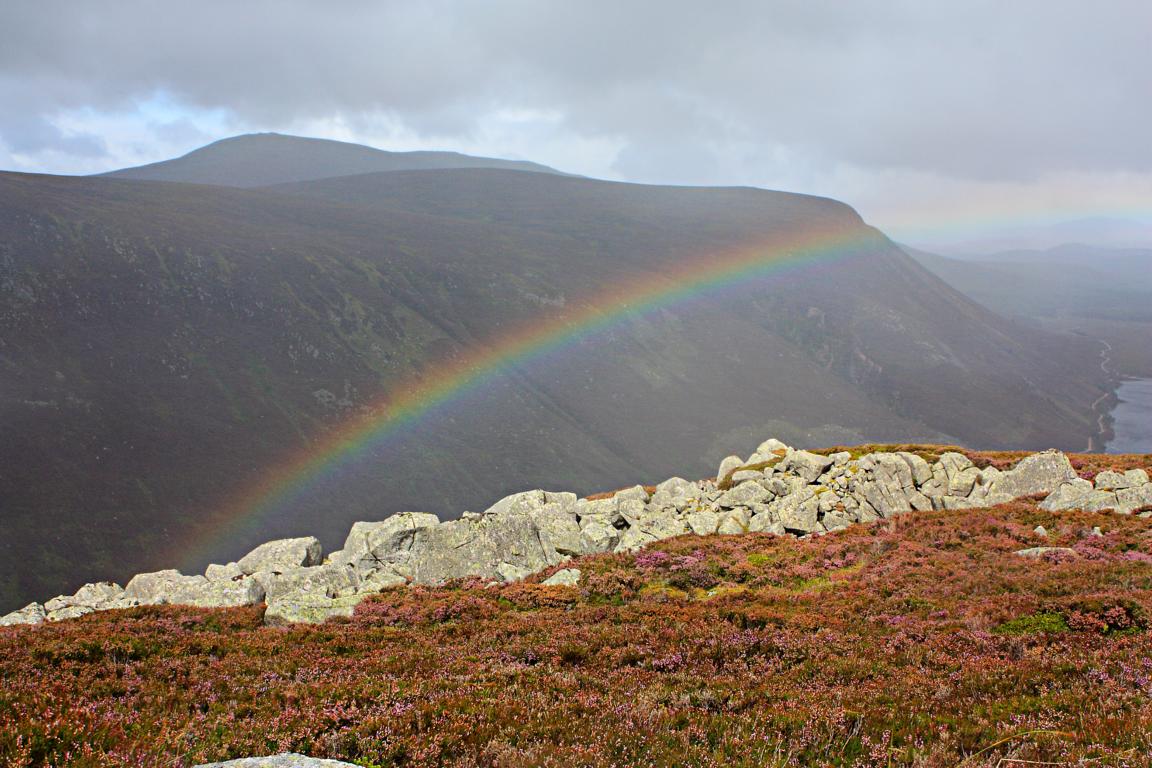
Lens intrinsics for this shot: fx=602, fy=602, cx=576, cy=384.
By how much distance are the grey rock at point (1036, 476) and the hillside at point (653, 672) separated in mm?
8731

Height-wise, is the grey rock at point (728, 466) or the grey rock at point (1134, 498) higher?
the grey rock at point (1134, 498)

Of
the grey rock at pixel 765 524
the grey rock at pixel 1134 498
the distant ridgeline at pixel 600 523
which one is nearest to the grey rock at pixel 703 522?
the distant ridgeline at pixel 600 523

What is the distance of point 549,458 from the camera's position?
13475cm

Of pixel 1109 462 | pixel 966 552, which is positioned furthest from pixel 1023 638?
pixel 1109 462

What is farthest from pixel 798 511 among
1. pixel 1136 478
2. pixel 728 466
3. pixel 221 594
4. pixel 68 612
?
pixel 68 612

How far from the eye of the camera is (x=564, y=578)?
2270 centimetres

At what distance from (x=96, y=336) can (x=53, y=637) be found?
130689 mm

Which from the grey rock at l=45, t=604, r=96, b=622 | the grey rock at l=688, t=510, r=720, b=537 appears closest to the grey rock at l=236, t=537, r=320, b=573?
the grey rock at l=45, t=604, r=96, b=622

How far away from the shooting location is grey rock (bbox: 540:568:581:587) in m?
22.1

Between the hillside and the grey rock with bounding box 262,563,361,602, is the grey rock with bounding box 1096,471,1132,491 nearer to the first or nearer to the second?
the hillside

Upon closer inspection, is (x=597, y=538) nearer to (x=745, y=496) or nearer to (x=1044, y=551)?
(x=745, y=496)

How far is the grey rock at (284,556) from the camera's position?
2930cm

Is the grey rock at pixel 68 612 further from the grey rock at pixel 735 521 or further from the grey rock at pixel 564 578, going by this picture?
the grey rock at pixel 735 521

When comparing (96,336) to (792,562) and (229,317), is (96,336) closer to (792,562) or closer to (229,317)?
(229,317)
